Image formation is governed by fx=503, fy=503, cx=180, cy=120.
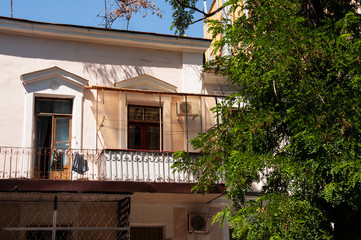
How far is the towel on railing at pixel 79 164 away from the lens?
12008 millimetres

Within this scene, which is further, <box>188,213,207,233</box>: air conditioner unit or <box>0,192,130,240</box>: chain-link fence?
<box>188,213,207,233</box>: air conditioner unit

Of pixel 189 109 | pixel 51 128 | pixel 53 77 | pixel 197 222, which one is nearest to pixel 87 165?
pixel 51 128

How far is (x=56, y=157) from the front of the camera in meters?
12.0

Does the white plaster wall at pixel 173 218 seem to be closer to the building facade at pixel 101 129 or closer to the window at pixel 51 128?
the building facade at pixel 101 129

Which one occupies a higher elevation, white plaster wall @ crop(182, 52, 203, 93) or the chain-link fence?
white plaster wall @ crop(182, 52, 203, 93)

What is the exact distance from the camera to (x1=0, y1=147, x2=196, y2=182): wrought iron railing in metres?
11.9

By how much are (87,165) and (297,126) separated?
19.1 ft

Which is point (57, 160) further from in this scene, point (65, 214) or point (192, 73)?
point (192, 73)

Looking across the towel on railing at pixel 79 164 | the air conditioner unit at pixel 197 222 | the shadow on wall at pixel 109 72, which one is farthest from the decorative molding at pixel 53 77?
the air conditioner unit at pixel 197 222

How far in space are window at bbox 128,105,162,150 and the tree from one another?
12.8ft

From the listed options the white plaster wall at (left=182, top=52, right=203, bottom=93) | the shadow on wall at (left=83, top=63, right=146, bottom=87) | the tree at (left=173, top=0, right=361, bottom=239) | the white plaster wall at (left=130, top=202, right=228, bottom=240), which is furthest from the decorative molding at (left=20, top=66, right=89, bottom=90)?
the tree at (left=173, top=0, right=361, bottom=239)

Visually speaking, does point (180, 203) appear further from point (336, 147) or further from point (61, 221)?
point (336, 147)

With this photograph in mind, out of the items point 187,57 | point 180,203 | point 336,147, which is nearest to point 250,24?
point 336,147

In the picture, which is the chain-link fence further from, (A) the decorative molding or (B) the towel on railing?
(A) the decorative molding
